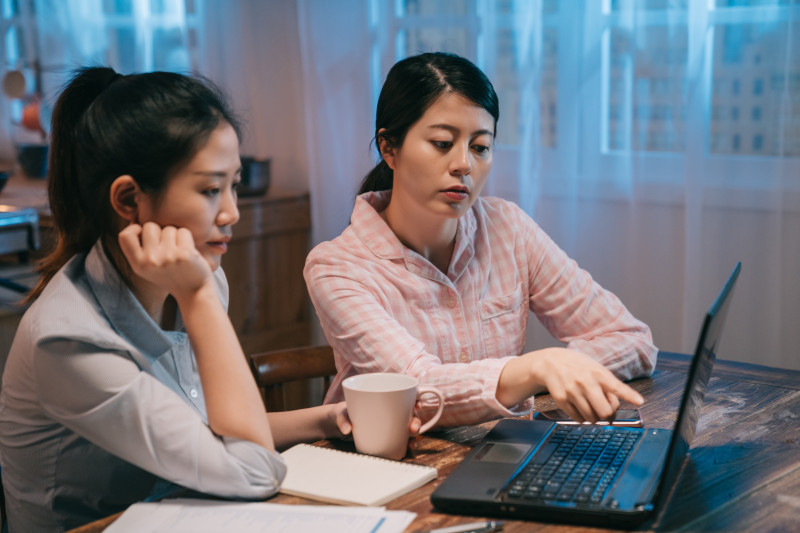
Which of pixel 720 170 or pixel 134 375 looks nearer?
pixel 134 375

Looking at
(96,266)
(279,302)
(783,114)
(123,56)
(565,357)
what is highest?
(123,56)

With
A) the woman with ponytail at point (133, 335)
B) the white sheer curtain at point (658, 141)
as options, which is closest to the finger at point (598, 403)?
the woman with ponytail at point (133, 335)

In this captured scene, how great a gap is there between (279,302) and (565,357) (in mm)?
2221

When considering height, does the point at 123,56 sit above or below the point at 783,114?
above

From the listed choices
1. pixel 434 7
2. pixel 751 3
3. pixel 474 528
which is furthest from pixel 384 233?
pixel 434 7

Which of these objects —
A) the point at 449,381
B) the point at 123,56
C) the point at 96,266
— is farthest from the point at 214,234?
the point at 123,56

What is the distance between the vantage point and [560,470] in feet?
3.32

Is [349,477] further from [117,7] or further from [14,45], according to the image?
[14,45]

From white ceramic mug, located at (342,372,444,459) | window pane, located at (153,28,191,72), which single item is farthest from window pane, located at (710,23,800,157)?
window pane, located at (153,28,191,72)

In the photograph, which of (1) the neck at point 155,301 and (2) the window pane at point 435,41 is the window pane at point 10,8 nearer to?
(2) the window pane at point 435,41

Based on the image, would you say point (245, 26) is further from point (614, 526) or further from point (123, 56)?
point (614, 526)

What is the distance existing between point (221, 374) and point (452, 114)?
72 centimetres

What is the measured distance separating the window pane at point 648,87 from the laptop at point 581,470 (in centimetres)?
130

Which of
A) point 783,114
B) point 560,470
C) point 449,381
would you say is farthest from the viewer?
point 783,114
